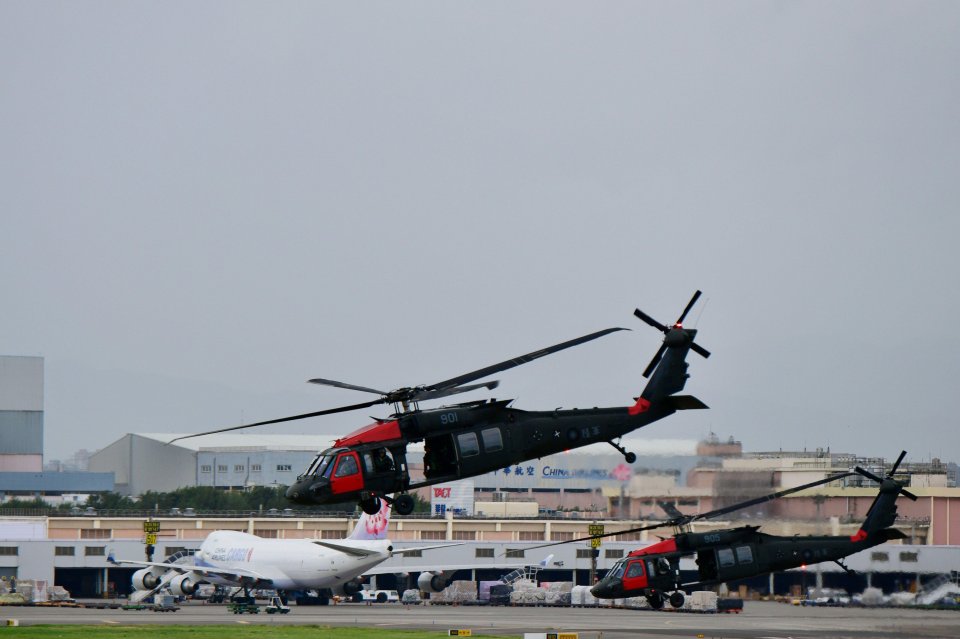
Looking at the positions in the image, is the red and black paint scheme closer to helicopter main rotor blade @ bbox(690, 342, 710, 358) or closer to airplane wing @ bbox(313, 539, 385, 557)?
helicopter main rotor blade @ bbox(690, 342, 710, 358)

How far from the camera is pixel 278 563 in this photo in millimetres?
108125

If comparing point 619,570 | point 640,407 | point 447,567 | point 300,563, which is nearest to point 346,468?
point 640,407

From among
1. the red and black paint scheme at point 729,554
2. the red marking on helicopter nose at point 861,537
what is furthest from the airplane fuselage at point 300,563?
the red marking on helicopter nose at point 861,537

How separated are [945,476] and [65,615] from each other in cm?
7702

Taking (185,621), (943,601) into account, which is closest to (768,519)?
(943,601)

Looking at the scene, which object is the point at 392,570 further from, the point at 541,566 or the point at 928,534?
the point at 928,534

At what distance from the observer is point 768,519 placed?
8525 centimetres

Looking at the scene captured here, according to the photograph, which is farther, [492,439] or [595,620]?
[595,620]

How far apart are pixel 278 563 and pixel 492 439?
60.4 metres

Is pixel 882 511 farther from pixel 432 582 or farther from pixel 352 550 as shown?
pixel 432 582

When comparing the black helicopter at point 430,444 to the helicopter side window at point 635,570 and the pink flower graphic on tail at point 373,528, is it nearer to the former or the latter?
the helicopter side window at point 635,570

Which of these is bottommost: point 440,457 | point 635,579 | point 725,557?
point 635,579

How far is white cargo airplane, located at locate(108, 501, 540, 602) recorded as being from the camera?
4242 inches

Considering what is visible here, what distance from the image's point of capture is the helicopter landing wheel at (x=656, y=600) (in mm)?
72438
